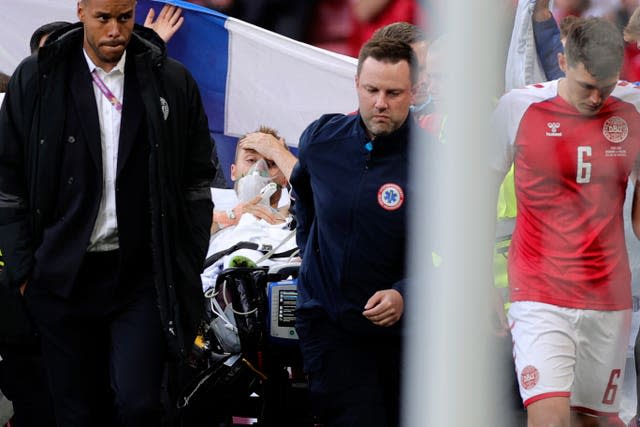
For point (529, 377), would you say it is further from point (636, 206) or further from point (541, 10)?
point (541, 10)

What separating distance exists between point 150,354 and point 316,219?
0.66 meters

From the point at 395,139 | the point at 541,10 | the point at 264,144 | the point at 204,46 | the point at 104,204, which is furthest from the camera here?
the point at 204,46

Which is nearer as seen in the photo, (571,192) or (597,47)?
(597,47)

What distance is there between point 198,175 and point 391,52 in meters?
0.69

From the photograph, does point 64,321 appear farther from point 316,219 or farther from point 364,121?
point 364,121

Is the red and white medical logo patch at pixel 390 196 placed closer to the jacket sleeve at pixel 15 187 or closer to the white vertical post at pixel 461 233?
the jacket sleeve at pixel 15 187

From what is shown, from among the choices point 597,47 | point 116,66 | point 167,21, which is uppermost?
point 167,21

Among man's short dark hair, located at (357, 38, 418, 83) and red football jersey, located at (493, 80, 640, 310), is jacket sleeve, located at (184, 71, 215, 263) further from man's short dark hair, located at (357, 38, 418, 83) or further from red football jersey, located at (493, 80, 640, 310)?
red football jersey, located at (493, 80, 640, 310)

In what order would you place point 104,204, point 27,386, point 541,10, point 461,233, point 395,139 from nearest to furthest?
point 461,233, point 104,204, point 395,139, point 541,10, point 27,386

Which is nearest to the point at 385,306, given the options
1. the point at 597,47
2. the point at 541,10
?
the point at 597,47

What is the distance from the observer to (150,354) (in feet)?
11.8

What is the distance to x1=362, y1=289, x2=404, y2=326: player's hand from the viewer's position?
3.60 meters

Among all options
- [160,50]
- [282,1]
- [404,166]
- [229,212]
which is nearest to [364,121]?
[404,166]

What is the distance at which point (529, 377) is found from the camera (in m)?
3.69
